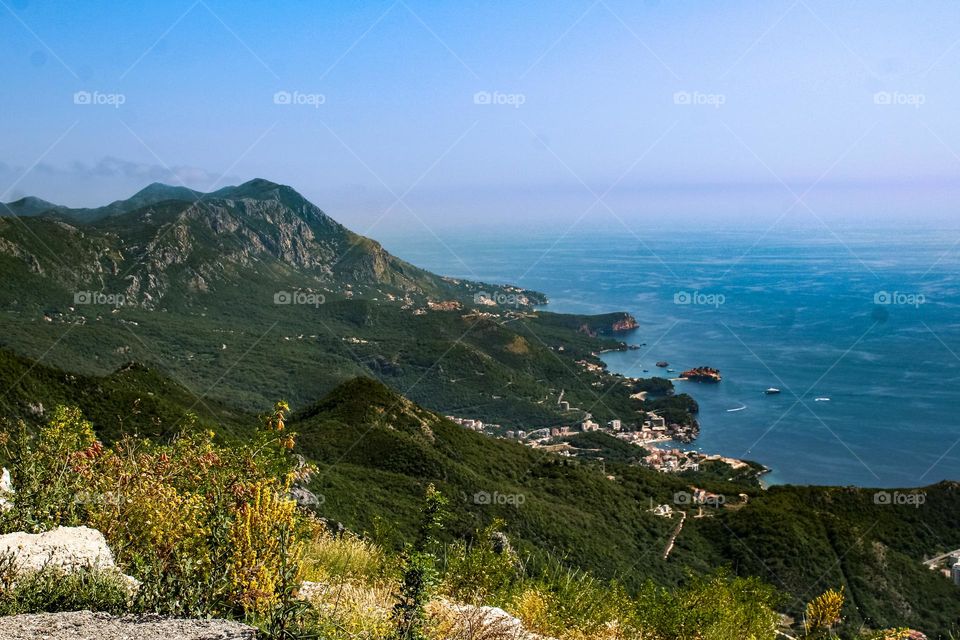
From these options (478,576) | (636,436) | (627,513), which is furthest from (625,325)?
(478,576)

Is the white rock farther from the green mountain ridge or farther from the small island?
the small island

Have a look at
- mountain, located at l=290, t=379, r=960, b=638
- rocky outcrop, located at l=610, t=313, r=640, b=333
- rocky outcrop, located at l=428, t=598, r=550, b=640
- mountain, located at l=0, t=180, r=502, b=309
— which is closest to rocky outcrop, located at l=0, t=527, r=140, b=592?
rocky outcrop, located at l=428, t=598, r=550, b=640

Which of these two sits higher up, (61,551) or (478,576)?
(478,576)

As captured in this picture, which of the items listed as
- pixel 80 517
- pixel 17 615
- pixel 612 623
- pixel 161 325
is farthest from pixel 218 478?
pixel 161 325

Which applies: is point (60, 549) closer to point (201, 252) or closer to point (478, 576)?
point (478, 576)

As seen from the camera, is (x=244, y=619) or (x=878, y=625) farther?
(x=878, y=625)

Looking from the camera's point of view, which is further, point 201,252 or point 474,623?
point 201,252

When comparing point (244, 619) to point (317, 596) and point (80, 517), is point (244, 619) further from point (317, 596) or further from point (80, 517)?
point (80, 517)
